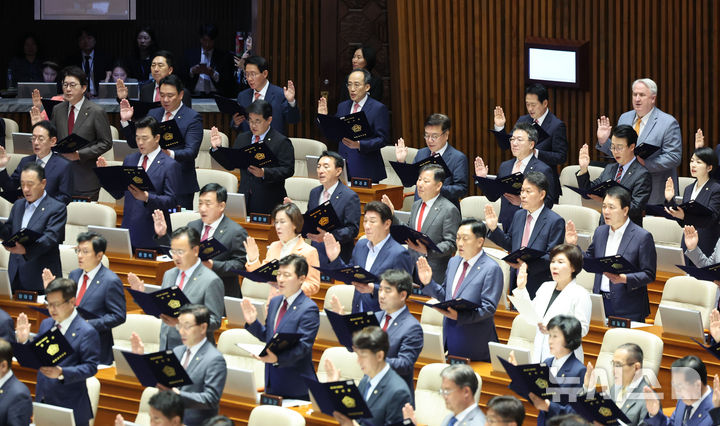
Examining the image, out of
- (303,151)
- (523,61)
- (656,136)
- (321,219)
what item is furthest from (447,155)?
(523,61)

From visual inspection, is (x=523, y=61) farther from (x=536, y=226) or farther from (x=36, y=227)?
(x=36, y=227)

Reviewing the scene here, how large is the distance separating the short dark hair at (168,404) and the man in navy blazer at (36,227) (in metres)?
2.53

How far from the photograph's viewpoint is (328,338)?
6.93 metres

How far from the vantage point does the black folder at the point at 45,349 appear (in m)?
5.90

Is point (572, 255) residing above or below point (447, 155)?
below

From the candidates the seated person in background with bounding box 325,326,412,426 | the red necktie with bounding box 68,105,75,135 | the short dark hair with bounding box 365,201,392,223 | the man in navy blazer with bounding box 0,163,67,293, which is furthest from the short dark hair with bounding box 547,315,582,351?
the red necktie with bounding box 68,105,75,135

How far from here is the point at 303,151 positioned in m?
9.60

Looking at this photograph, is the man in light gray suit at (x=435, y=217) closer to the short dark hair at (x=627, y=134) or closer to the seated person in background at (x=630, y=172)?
the seated person in background at (x=630, y=172)

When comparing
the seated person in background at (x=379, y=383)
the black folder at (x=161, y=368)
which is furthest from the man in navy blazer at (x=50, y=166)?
the seated person in background at (x=379, y=383)

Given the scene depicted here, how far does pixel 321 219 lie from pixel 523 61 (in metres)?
3.66

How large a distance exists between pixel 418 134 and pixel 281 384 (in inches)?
186

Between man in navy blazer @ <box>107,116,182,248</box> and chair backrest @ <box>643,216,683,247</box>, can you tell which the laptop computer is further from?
chair backrest @ <box>643,216,683,247</box>

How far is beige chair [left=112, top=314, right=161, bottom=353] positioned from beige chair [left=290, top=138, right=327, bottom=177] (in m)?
3.01

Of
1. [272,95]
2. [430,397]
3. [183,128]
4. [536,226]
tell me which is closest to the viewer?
[430,397]
